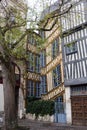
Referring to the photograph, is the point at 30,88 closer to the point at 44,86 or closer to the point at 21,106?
the point at 21,106

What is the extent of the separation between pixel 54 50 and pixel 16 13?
6685 millimetres

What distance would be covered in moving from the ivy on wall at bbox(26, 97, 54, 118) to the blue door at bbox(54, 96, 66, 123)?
0.33 metres

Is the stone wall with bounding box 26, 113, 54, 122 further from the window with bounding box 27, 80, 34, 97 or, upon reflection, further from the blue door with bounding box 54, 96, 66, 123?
the window with bounding box 27, 80, 34, 97

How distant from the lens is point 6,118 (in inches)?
348

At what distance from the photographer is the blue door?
574 inches

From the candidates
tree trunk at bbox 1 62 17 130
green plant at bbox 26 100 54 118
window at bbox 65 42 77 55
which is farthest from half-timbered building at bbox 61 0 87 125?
tree trunk at bbox 1 62 17 130

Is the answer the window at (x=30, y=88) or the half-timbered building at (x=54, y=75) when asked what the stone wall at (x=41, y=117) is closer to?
the half-timbered building at (x=54, y=75)

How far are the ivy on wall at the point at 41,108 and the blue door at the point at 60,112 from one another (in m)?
0.33

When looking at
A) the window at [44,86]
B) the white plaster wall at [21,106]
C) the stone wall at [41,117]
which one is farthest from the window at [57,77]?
the white plaster wall at [21,106]

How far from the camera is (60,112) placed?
14.8 meters

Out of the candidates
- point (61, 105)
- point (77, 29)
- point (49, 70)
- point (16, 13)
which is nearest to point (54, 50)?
point (49, 70)

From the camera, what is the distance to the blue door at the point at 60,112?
14567 mm

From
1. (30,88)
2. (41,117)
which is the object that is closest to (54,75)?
(41,117)

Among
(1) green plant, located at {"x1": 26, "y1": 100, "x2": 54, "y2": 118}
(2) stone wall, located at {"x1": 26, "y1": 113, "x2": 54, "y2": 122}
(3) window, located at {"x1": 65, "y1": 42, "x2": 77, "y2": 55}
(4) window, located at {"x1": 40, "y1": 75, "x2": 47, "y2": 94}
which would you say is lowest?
(2) stone wall, located at {"x1": 26, "y1": 113, "x2": 54, "y2": 122}
